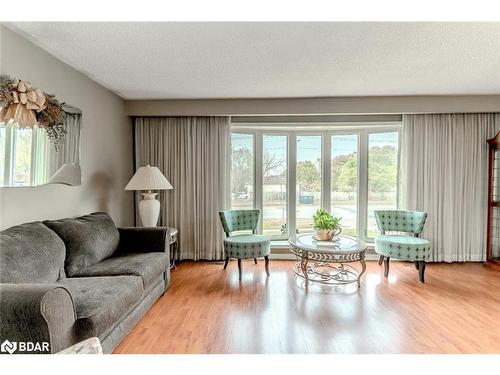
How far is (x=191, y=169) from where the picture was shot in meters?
4.17

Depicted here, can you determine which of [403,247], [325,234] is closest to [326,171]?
[325,234]

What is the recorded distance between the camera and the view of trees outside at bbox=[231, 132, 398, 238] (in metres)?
4.32

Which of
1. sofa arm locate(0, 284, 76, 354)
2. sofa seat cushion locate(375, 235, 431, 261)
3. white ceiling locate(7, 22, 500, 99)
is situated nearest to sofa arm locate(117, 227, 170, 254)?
sofa arm locate(0, 284, 76, 354)

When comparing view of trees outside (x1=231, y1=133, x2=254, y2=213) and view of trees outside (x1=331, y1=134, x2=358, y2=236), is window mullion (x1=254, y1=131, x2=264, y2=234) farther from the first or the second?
view of trees outside (x1=331, y1=134, x2=358, y2=236)

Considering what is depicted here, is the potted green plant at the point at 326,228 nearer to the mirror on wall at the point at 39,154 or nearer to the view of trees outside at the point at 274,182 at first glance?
the view of trees outside at the point at 274,182

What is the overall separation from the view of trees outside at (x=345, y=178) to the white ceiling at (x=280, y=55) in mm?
985

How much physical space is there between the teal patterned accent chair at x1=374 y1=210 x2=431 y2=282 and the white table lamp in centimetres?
283

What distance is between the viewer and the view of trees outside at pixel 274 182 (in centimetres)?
444

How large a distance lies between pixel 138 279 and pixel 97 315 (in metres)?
0.59

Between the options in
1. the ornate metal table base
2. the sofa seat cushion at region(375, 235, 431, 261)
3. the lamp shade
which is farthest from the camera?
the lamp shade

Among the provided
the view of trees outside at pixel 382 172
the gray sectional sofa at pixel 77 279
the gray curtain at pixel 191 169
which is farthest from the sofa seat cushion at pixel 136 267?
the view of trees outside at pixel 382 172

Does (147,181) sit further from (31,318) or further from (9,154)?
(31,318)

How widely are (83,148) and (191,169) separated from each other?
1.48 metres

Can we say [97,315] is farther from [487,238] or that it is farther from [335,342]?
[487,238]
